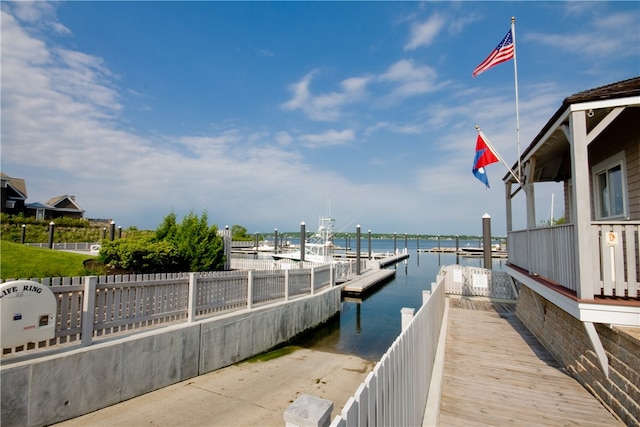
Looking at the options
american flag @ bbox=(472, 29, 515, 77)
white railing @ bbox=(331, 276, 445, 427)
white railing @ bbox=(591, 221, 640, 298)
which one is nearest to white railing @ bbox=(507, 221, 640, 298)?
white railing @ bbox=(591, 221, 640, 298)

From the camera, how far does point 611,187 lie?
288 inches

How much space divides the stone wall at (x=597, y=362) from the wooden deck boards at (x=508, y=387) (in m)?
0.16

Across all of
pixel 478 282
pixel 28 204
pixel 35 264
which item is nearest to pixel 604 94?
pixel 478 282

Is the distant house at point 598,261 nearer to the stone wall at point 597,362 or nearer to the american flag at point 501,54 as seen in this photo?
the stone wall at point 597,362

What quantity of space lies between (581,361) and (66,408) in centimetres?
774

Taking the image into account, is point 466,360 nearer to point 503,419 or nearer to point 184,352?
point 503,419

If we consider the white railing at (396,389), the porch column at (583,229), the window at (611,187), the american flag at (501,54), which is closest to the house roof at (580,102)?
the porch column at (583,229)

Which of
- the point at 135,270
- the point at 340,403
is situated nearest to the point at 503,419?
the point at 340,403

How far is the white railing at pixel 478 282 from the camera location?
13828 millimetres

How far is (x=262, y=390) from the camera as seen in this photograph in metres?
6.37

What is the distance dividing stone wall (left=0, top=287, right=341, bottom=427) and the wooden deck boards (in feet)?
16.0

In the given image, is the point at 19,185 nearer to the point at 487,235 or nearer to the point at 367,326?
the point at 367,326

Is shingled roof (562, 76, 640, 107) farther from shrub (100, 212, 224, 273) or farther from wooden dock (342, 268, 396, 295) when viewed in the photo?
wooden dock (342, 268, 396, 295)

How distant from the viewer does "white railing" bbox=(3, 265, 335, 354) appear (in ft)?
16.3
